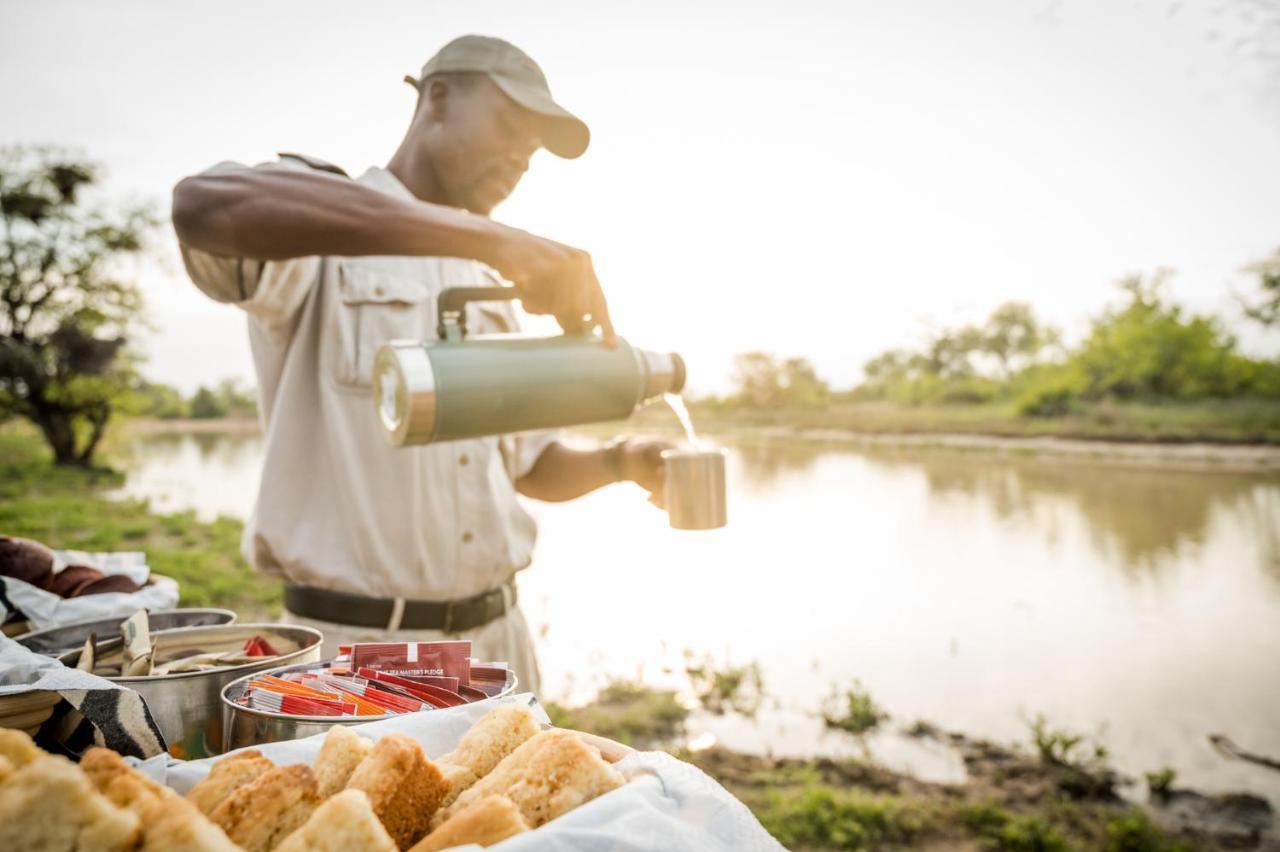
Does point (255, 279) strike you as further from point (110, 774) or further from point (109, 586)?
point (110, 774)

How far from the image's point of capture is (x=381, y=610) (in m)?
2.29

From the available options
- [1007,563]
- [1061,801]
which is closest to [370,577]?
[1061,801]

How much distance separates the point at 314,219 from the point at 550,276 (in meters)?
0.48

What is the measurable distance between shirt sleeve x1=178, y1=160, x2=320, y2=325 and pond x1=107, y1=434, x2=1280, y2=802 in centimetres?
114

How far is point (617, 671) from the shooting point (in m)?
8.09

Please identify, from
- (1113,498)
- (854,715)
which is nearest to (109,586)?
(854,715)

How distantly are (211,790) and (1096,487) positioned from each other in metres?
27.9

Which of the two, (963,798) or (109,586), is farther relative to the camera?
(963,798)

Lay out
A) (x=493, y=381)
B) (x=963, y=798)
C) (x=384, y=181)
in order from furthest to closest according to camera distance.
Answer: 1. (x=963, y=798)
2. (x=384, y=181)
3. (x=493, y=381)

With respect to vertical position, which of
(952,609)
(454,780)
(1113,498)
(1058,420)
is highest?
(454,780)

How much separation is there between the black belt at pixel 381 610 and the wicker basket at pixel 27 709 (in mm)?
1306

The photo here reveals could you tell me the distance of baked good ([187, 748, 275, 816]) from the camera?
85cm

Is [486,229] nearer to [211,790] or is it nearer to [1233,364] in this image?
[211,790]

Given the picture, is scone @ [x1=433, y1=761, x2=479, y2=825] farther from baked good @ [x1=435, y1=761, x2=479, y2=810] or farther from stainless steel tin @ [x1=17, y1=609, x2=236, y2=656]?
stainless steel tin @ [x1=17, y1=609, x2=236, y2=656]
